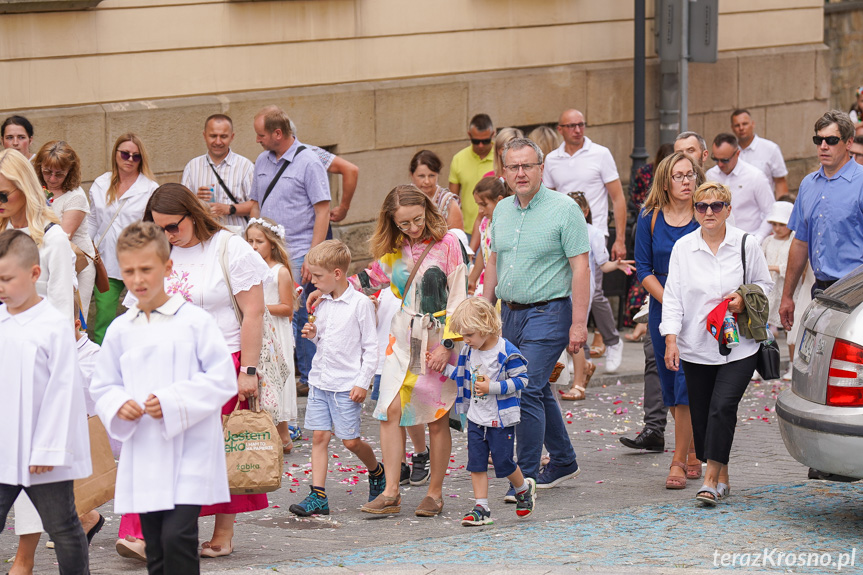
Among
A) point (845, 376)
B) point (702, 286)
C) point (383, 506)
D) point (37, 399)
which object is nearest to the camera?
point (37, 399)

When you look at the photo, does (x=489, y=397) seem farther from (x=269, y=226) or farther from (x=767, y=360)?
(x=269, y=226)

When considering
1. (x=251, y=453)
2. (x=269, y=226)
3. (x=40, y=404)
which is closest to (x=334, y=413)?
(x=251, y=453)

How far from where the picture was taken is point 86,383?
21.4ft

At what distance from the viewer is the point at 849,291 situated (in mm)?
6918

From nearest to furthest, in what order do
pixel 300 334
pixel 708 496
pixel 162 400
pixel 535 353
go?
1. pixel 162 400
2. pixel 708 496
3. pixel 535 353
4. pixel 300 334

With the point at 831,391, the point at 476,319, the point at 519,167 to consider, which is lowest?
the point at 831,391

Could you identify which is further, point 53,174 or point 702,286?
point 53,174

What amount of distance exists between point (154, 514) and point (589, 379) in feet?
20.4

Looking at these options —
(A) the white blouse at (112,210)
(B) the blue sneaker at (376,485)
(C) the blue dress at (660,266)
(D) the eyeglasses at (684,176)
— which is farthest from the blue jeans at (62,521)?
(A) the white blouse at (112,210)

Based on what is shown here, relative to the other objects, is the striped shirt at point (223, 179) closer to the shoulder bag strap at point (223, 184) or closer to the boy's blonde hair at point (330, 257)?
the shoulder bag strap at point (223, 184)

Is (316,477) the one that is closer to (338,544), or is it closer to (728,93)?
(338,544)

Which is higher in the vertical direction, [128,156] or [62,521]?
[128,156]

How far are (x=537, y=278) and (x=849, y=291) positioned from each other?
167 cm

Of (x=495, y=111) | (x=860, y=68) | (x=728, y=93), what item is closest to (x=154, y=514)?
(x=495, y=111)
